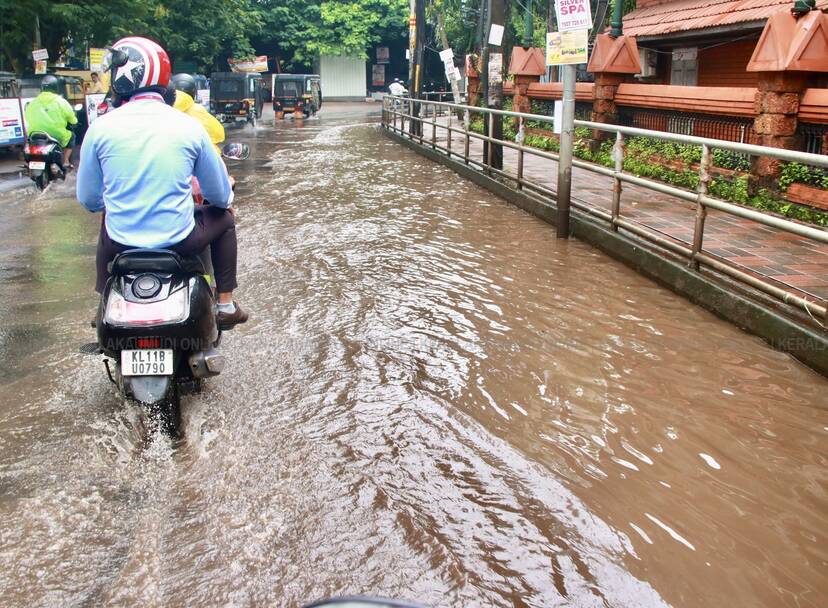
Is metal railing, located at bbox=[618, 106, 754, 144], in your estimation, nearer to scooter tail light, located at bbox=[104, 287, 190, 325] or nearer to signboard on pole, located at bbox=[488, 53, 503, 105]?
signboard on pole, located at bbox=[488, 53, 503, 105]

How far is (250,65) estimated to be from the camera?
40.7m

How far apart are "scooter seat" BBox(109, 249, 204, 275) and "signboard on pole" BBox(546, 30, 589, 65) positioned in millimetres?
5206

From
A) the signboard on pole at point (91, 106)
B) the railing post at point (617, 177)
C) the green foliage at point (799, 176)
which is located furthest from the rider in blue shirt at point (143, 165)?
the signboard on pole at point (91, 106)

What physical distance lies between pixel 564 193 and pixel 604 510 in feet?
17.6

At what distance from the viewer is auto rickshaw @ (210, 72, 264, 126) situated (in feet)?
90.7

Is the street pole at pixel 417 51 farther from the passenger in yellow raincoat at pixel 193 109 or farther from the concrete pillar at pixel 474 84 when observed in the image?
the passenger in yellow raincoat at pixel 193 109

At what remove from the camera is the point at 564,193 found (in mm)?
8164

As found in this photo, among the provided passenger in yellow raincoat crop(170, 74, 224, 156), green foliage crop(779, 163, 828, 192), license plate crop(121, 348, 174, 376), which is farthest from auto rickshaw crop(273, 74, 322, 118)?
license plate crop(121, 348, 174, 376)

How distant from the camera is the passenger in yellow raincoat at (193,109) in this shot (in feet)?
19.5

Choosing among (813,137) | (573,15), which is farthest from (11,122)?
(813,137)

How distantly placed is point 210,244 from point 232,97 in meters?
25.7

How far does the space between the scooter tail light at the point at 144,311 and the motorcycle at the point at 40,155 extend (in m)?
9.12

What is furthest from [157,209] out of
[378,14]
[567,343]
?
[378,14]

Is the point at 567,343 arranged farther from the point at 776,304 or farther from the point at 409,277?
the point at 409,277
